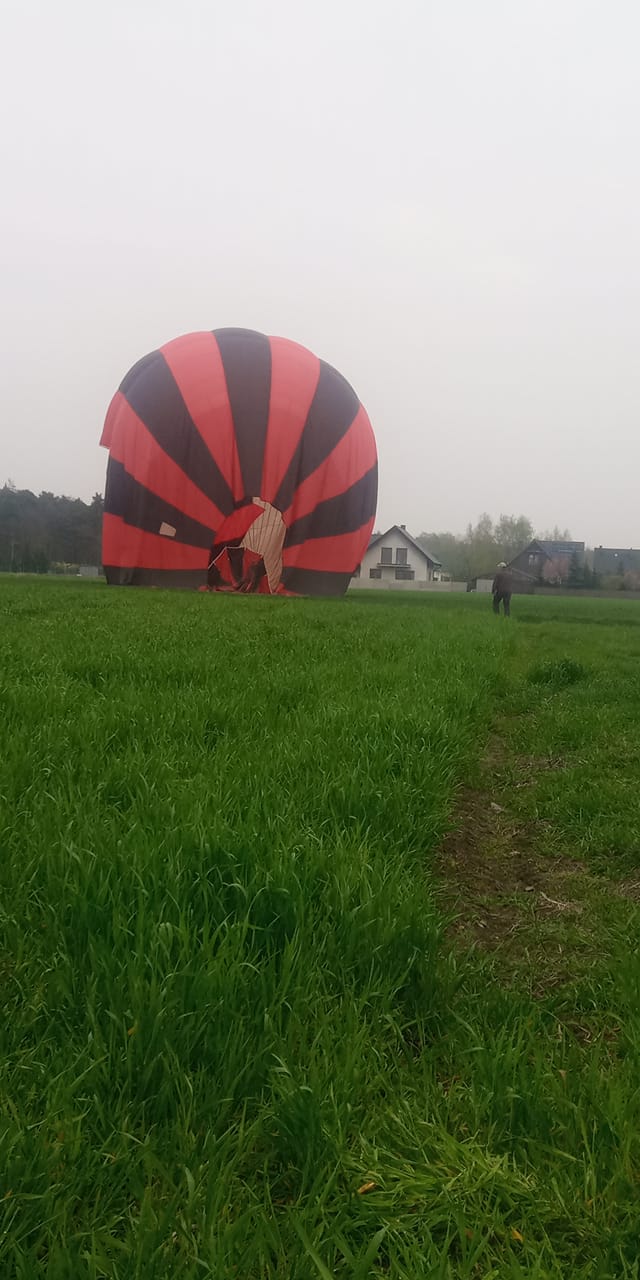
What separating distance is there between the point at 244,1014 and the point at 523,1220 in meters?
0.66

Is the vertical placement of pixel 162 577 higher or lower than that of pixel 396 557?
lower

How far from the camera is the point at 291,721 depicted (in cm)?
411

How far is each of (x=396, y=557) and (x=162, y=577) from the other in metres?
58.0

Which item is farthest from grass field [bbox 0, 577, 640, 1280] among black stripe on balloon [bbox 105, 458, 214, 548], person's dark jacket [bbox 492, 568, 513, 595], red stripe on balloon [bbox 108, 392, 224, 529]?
person's dark jacket [bbox 492, 568, 513, 595]

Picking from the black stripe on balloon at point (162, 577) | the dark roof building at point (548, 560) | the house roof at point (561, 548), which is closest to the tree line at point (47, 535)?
the dark roof building at point (548, 560)

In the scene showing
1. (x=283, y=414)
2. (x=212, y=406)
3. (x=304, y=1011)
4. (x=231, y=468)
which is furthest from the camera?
(x=283, y=414)

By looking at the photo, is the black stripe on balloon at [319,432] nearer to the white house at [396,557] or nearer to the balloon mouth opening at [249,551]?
the balloon mouth opening at [249,551]

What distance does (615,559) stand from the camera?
89.5 m

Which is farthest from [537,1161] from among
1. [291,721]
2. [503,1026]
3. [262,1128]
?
[291,721]

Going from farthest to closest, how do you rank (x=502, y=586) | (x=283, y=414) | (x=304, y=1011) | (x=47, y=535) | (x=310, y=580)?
(x=47, y=535) < (x=502, y=586) < (x=310, y=580) < (x=283, y=414) < (x=304, y=1011)

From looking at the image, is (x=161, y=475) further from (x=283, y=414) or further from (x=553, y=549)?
(x=553, y=549)

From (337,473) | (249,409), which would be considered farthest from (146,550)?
(337,473)

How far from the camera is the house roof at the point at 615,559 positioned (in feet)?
279

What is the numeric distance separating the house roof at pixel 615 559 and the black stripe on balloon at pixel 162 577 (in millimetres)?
74957
